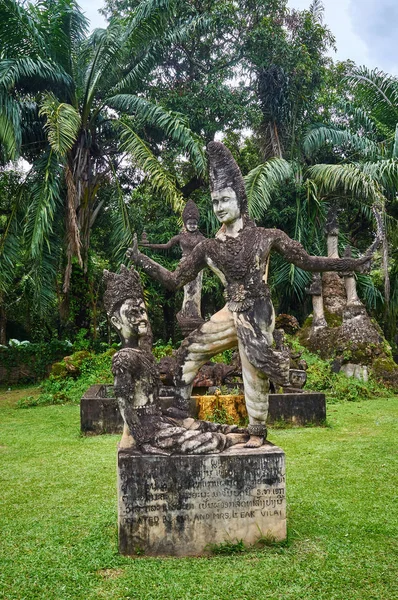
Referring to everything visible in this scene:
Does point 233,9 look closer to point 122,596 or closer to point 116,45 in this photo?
point 116,45

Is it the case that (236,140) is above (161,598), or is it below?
above

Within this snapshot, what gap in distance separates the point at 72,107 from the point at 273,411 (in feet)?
23.8

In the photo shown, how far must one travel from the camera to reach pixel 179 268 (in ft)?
13.8

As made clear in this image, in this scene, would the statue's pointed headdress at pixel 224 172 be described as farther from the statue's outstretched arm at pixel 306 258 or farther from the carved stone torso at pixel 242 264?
the statue's outstretched arm at pixel 306 258

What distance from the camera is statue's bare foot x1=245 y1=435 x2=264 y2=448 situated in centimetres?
374

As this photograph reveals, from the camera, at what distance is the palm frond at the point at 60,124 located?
9945mm

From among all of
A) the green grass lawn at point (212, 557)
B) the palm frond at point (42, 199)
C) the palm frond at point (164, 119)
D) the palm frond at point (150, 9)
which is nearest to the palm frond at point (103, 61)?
the palm frond at point (150, 9)

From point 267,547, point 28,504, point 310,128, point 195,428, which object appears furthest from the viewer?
point 310,128

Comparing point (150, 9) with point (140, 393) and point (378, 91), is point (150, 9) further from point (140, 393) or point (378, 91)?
point (140, 393)

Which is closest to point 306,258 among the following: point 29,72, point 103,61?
point 29,72

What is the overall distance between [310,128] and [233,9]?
3780 mm

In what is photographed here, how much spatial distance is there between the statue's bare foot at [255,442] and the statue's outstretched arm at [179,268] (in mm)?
1236

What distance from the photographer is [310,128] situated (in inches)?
615

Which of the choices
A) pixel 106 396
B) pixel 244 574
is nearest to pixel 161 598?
Answer: pixel 244 574
